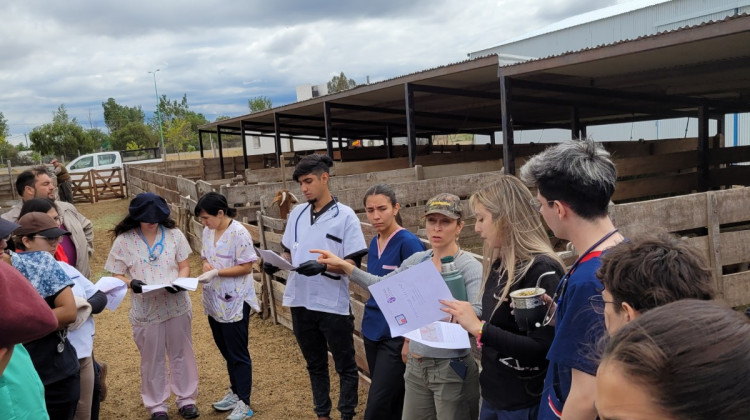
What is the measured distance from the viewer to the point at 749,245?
4.21 meters

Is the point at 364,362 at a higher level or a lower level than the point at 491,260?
lower

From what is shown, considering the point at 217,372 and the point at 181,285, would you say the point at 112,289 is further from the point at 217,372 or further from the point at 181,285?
the point at 217,372

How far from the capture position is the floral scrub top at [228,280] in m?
4.16

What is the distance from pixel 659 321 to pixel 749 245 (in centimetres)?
414

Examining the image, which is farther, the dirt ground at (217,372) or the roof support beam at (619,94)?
the roof support beam at (619,94)

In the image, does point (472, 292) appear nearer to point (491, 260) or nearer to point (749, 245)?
point (491, 260)

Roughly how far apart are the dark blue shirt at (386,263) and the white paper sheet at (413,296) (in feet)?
2.36

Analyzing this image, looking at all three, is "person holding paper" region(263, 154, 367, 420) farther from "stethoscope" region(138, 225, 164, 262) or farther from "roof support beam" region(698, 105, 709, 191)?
"roof support beam" region(698, 105, 709, 191)

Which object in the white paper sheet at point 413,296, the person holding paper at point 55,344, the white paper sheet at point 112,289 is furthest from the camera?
the white paper sheet at point 112,289

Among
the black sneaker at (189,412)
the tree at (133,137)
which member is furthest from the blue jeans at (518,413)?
the tree at (133,137)

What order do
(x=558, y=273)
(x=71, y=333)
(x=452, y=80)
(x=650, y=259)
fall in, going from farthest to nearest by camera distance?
(x=452, y=80)
(x=71, y=333)
(x=558, y=273)
(x=650, y=259)

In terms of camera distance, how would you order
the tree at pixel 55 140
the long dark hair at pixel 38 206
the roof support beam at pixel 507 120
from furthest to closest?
the tree at pixel 55 140
the roof support beam at pixel 507 120
the long dark hair at pixel 38 206

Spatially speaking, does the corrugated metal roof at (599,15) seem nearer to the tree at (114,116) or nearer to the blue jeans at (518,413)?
the blue jeans at (518,413)

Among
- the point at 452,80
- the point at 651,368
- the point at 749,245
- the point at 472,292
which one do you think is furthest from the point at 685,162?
the point at 651,368
